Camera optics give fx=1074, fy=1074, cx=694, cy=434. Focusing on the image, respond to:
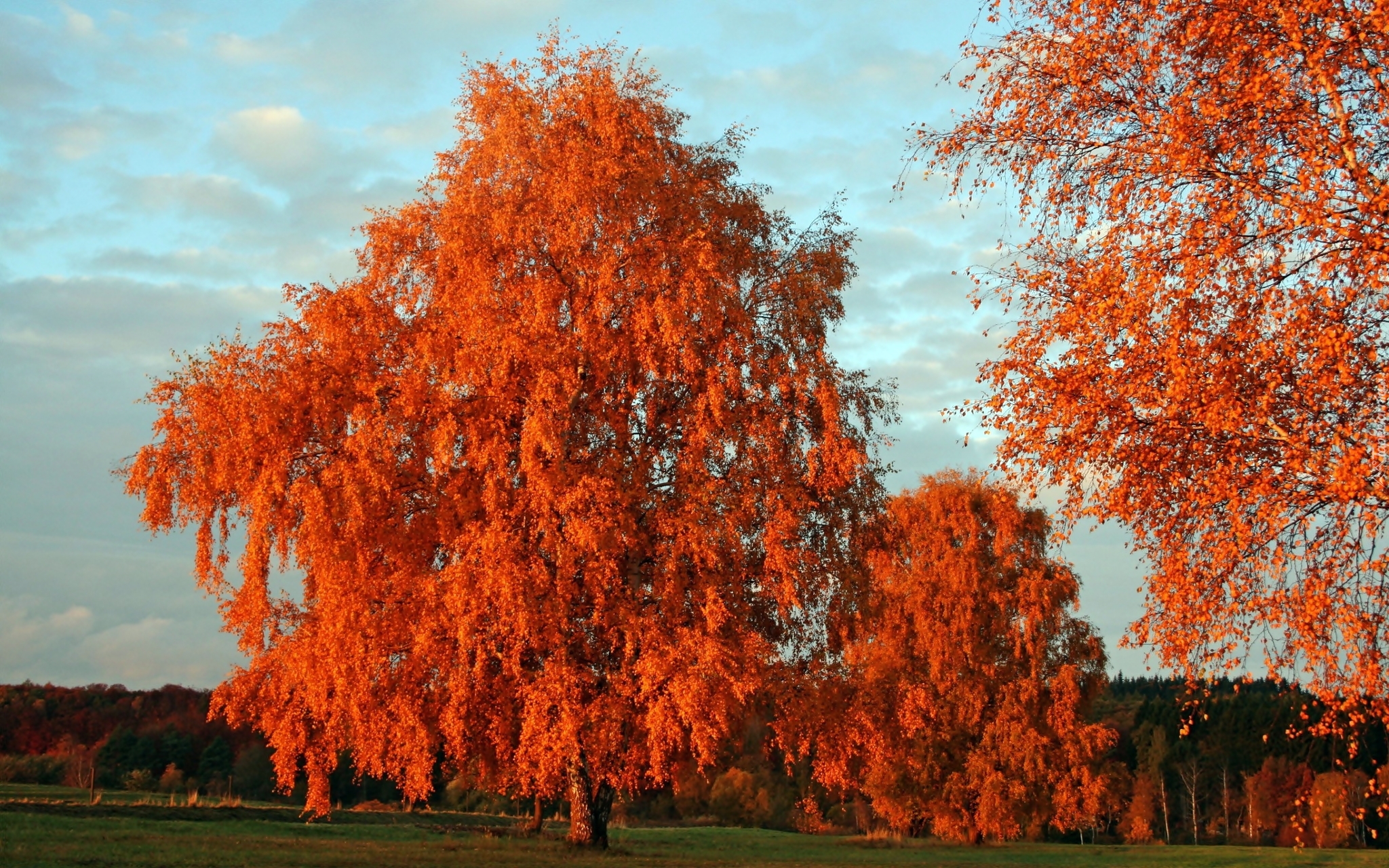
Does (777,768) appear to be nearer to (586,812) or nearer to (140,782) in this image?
(140,782)

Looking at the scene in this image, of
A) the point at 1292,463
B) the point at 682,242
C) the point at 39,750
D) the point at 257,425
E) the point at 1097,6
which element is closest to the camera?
the point at 1292,463

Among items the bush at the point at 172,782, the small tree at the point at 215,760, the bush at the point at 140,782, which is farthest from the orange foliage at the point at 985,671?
the small tree at the point at 215,760

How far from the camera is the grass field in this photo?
18.6 m

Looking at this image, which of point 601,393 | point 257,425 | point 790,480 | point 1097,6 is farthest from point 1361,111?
point 257,425

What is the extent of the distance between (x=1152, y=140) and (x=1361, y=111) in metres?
2.23

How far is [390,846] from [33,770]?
2950 cm

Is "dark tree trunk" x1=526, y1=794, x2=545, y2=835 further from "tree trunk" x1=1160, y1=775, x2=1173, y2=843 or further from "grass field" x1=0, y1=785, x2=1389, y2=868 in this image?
"tree trunk" x1=1160, y1=775, x2=1173, y2=843

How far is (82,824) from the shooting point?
920 inches

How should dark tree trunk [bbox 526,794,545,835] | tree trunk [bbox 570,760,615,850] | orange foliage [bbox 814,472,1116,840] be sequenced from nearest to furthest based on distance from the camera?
1. tree trunk [bbox 570,760,615,850]
2. dark tree trunk [bbox 526,794,545,835]
3. orange foliage [bbox 814,472,1116,840]

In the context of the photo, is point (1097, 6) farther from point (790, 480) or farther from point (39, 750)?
point (39, 750)

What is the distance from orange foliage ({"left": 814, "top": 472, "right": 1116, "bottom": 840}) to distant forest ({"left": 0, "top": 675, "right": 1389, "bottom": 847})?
118 inches

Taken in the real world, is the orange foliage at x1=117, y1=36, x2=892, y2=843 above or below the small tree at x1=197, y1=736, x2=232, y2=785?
above

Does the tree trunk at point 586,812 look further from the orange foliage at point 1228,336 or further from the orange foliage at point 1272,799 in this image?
the orange foliage at point 1272,799

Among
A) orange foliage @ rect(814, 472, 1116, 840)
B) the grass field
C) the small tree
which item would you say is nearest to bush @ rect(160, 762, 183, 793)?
the small tree
